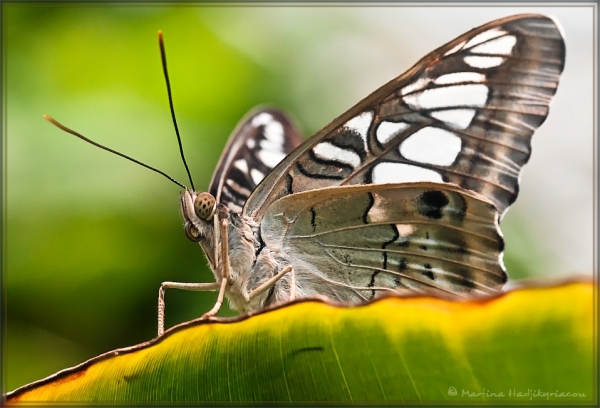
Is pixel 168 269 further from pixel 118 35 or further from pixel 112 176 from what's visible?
pixel 118 35

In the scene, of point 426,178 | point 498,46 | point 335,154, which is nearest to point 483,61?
point 498,46

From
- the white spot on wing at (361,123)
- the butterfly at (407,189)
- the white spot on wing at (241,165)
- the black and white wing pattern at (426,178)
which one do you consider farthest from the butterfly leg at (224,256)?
the white spot on wing at (241,165)

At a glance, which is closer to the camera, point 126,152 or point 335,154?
point 335,154

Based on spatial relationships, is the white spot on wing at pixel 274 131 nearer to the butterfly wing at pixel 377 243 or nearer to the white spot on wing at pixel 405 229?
the butterfly wing at pixel 377 243

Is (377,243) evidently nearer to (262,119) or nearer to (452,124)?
(452,124)

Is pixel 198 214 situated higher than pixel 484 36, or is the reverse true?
pixel 484 36

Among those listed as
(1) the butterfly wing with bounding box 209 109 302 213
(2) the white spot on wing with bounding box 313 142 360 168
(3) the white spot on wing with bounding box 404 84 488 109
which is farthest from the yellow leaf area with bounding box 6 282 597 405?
(1) the butterfly wing with bounding box 209 109 302 213

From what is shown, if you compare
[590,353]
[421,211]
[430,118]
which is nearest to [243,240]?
[421,211]

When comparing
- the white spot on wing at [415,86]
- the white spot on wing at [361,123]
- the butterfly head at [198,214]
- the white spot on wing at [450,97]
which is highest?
the white spot on wing at [415,86]
